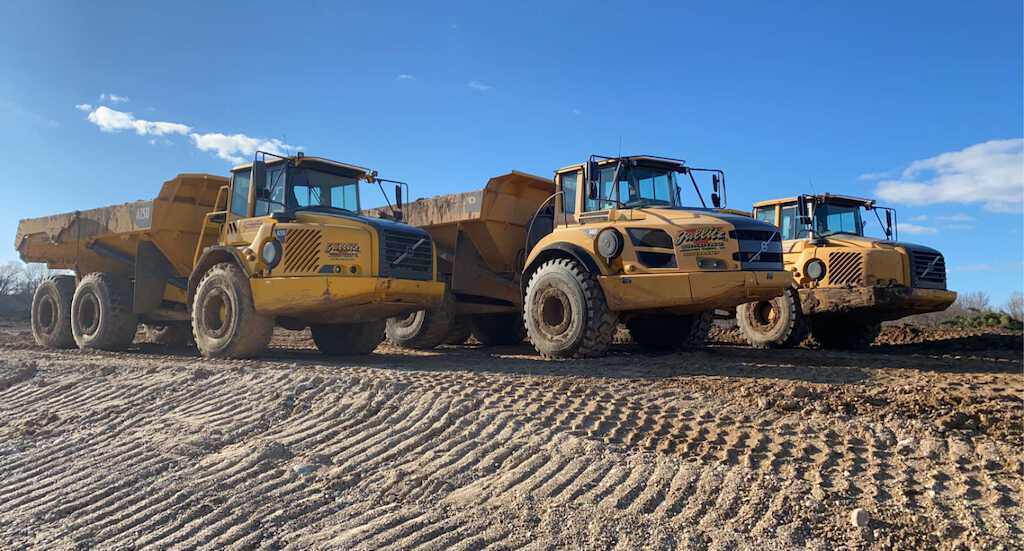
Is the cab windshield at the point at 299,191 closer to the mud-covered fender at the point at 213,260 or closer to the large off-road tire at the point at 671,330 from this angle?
the mud-covered fender at the point at 213,260

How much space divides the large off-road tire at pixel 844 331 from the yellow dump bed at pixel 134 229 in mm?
9340

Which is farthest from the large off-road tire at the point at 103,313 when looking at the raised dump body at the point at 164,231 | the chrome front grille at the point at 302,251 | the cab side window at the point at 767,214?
the cab side window at the point at 767,214

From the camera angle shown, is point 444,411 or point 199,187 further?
point 199,187

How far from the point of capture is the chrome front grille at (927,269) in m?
10.5

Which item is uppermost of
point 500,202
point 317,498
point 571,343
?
point 500,202

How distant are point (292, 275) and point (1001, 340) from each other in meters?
11.3

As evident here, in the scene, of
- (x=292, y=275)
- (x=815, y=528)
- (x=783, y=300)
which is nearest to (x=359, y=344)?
(x=292, y=275)

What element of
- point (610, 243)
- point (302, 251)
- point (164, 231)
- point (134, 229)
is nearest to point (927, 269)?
point (610, 243)

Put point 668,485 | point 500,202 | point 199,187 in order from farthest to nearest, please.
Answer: point 199,187, point 500,202, point 668,485

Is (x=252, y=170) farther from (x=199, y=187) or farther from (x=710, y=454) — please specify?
(x=710, y=454)

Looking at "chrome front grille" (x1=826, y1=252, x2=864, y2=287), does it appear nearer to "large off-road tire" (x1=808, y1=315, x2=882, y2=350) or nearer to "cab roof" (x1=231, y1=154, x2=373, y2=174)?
"large off-road tire" (x1=808, y1=315, x2=882, y2=350)

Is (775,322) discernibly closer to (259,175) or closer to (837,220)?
(837,220)

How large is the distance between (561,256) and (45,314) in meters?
9.41

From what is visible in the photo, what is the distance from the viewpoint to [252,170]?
9047 mm
